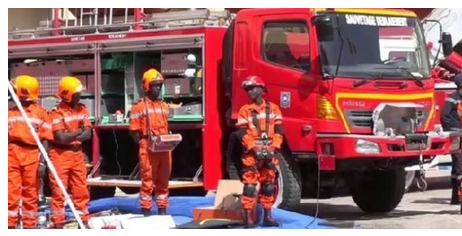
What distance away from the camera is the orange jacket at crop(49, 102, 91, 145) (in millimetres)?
9391

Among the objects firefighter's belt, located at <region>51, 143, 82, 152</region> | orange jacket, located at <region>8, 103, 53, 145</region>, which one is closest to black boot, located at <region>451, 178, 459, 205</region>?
firefighter's belt, located at <region>51, 143, 82, 152</region>

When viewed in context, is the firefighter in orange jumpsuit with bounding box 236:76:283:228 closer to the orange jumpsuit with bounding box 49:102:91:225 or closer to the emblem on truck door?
the emblem on truck door

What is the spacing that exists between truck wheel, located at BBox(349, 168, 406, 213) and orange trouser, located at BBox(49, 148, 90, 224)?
143 inches

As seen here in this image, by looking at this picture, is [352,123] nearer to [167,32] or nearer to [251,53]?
[251,53]

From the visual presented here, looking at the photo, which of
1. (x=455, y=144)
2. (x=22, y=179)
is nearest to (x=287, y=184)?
(x=455, y=144)

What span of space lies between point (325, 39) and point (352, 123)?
98 cm

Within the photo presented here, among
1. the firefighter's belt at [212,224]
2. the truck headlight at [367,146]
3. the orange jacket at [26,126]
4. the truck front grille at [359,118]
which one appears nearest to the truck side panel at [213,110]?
the firefighter's belt at [212,224]

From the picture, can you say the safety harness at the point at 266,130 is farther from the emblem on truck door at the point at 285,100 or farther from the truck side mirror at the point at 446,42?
the truck side mirror at the point at 446,42

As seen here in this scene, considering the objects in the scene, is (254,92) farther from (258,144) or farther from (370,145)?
(370,145)

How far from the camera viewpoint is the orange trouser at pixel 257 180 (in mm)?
9430

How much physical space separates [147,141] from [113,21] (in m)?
2.68

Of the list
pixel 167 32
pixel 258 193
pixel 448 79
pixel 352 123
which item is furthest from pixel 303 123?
pixel 448 79

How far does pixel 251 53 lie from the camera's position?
10727 millimetres

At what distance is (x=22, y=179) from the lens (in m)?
9.09
